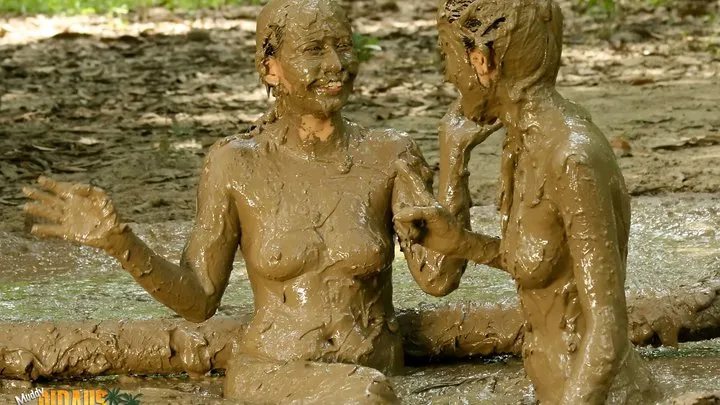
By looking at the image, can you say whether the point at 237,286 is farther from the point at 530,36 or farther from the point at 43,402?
the point at 530,36

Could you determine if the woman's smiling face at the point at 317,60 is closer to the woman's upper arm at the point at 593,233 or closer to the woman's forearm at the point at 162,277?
the woman's forearm at the point at 162,277

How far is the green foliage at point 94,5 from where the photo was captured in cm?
1669

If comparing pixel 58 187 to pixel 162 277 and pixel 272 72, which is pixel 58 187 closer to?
pixel 162 277

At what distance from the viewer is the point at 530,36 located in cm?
435

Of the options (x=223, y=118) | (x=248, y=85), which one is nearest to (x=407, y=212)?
(x=223, y=118)

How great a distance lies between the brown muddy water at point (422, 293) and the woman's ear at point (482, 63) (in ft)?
3.63

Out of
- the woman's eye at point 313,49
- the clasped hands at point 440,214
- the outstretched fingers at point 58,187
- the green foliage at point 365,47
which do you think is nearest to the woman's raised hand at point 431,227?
the clasped hands at point 440,214

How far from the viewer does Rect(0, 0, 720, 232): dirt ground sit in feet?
32.7

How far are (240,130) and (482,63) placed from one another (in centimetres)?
712

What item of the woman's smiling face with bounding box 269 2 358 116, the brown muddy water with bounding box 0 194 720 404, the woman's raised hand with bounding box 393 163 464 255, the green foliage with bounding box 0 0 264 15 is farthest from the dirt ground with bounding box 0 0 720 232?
the woman's raised hand with bounding box 393 163 464 255

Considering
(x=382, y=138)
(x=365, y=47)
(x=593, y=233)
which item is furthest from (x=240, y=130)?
(x=593, y=233)

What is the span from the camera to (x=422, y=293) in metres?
6.79

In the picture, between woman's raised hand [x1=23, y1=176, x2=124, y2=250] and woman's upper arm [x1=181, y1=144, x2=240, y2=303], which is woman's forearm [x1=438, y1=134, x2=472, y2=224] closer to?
woman's upper arm [x1=181, y1=144, x2=240, y2=303]

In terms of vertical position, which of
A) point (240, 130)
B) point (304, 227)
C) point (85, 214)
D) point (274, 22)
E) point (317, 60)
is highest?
point (274, 22)
